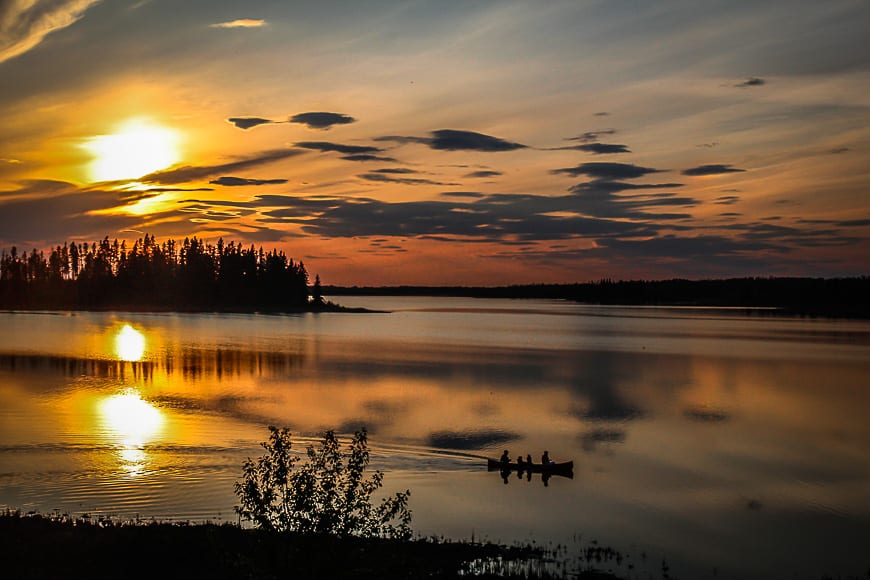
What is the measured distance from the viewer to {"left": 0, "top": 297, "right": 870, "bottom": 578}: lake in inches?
930

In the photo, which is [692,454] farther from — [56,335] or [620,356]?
[56,335]

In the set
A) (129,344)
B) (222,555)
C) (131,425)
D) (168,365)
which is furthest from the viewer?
(129,344)

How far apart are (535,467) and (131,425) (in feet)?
67.8

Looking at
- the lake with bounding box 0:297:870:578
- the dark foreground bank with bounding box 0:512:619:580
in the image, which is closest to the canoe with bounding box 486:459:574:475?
the lake with bounding box 0:297:870:578

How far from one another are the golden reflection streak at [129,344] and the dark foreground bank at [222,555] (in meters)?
58.7

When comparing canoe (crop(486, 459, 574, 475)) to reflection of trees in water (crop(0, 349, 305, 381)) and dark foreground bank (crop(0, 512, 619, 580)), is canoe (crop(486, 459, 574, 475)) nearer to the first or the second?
dark foreground bank (crop(0, 512, 619, 580))

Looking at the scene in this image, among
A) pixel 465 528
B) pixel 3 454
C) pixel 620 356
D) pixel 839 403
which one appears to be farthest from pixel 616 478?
pixel 620 356

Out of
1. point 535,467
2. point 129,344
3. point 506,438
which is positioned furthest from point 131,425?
point 129,344

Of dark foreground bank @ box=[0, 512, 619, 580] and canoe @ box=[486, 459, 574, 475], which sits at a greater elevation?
dark foreground bank @ box=[0, 512, 619, 580]

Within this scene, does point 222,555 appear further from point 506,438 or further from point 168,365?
point 168,365

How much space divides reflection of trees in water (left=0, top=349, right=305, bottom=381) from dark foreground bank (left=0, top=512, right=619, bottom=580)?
43.6 metres

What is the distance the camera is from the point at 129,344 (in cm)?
9138

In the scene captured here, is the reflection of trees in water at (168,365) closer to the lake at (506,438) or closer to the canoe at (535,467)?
the lake at (506,438)

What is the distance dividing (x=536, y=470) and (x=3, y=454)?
20728 millimetres
